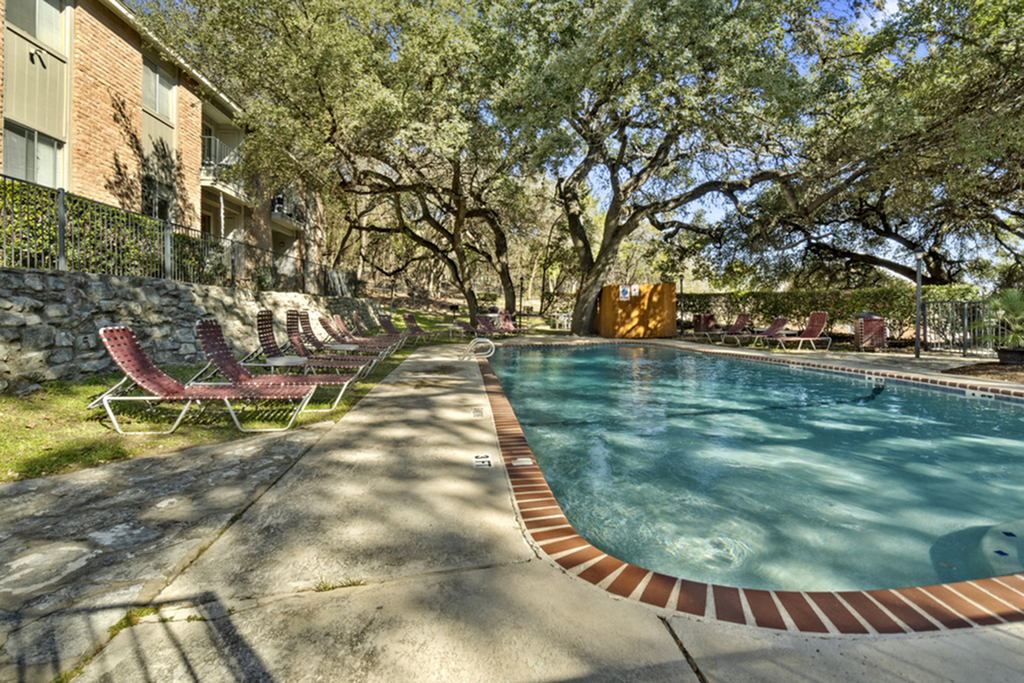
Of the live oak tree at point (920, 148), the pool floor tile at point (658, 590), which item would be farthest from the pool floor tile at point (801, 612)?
the live oak tree at point (920, 148)

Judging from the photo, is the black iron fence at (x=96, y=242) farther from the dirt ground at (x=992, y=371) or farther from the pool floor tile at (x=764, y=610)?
the dirt ground at (x=992, y=371)

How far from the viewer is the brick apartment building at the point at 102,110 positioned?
10305 mm

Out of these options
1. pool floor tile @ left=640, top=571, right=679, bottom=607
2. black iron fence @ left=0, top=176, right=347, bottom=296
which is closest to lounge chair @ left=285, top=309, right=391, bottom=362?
black iron fence @ left=0, top=176, right=347, bottom=296

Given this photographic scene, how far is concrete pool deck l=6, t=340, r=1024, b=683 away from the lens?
5.12 ft

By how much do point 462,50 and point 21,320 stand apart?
436 inches

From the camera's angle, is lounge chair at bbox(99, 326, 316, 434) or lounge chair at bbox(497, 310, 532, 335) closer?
lounge chair at bbox(99, 326, 316, 434)

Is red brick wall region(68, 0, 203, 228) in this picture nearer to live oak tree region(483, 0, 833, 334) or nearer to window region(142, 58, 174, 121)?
window region(142, 58, 174, 121)

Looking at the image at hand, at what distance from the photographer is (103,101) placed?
12.3 m

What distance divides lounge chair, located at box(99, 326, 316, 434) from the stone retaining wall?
5.99 ft

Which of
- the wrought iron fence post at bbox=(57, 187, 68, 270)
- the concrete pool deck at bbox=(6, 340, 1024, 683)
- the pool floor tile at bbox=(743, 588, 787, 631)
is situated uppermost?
the wrought iron fence post at bbox=(57, 187, 68, 270)

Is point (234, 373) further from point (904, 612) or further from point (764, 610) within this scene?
point (904, 612)

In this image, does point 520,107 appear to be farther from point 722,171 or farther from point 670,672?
point 670,672

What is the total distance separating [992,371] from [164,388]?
12.7 metres

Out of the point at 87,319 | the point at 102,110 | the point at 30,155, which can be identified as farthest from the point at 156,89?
the point at 87,319
